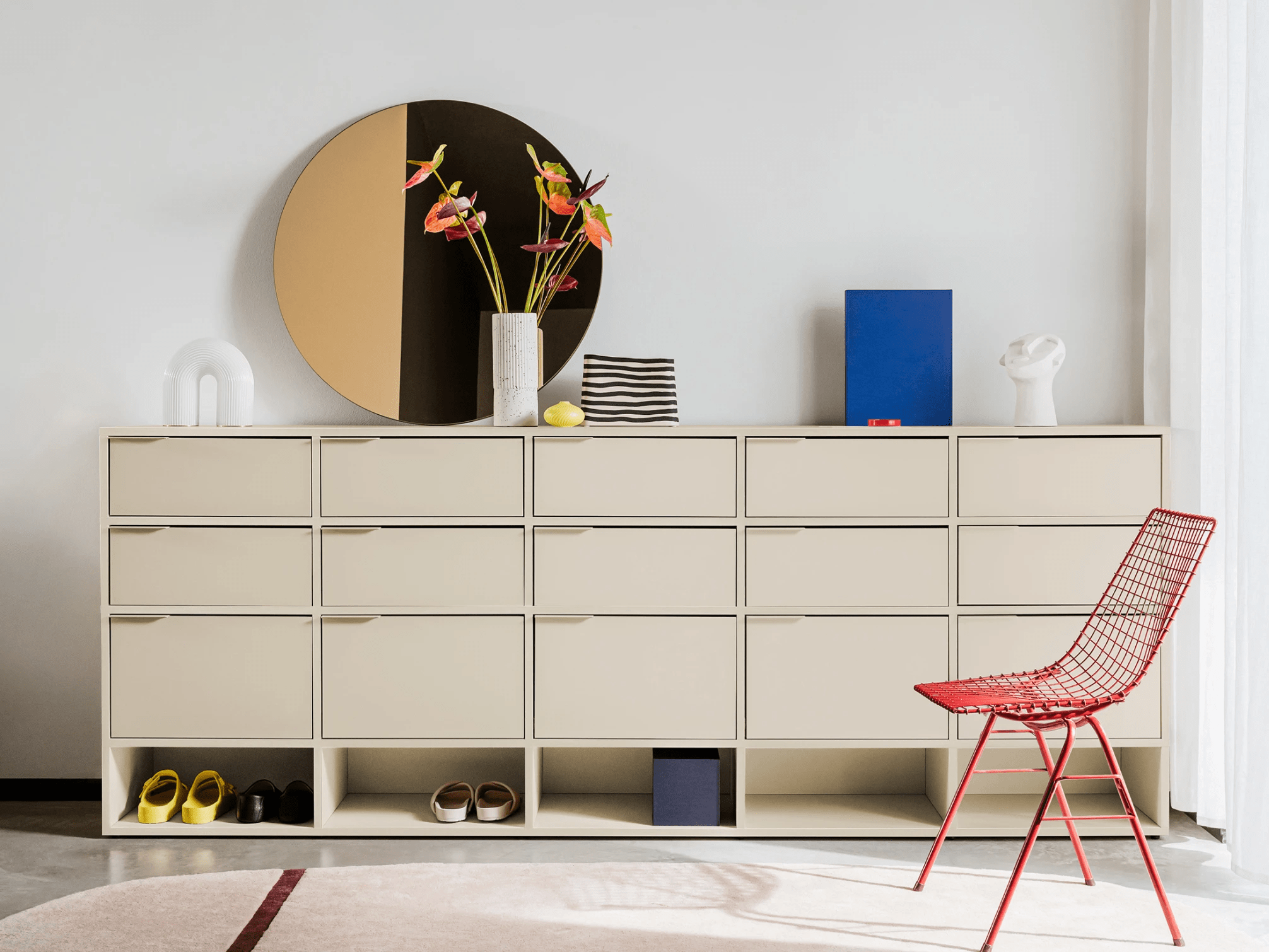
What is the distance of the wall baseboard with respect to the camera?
281 centimetres

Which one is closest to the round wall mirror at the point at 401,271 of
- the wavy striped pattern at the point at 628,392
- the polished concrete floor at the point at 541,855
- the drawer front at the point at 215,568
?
the wavy striped pattern at the point at 628,392

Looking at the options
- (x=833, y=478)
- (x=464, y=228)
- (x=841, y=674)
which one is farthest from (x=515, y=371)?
(x=841, y=674)

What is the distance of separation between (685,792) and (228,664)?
1.24 metres

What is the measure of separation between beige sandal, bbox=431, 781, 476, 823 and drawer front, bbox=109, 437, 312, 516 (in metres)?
0.86

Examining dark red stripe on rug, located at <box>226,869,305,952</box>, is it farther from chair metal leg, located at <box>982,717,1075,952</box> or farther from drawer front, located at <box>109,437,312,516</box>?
chair metal leg, located at <box>982,717,1075,952</box>

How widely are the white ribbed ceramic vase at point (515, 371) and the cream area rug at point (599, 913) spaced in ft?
3.75

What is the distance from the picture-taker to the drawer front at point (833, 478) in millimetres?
2451

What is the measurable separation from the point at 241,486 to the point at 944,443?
182cm

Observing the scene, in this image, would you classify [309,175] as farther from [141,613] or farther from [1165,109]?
[1165,109]

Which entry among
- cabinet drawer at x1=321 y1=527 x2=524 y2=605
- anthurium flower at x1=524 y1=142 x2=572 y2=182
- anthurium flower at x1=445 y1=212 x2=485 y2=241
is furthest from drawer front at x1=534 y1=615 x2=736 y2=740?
anthurium flower at x1=524 y1=142 x2=572 y2=182

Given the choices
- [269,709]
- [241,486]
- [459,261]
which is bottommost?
[269,709]

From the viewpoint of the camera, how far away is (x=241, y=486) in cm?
244

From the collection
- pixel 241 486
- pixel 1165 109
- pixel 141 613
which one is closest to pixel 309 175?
pixel 241 486

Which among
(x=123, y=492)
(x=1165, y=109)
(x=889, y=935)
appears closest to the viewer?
(x=889, y=935)
